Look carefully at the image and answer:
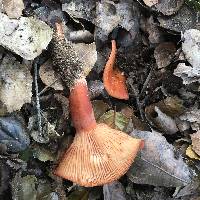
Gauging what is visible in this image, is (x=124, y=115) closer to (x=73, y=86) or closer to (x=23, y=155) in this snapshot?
(x=73, y=86)

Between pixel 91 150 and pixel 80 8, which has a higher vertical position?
pixel 80 8

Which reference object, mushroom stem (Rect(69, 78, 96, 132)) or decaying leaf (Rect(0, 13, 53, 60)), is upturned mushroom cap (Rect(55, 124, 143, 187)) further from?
decaying leaf (Rect(0, 13, 53, 60))


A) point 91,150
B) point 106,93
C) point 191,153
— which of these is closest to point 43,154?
point 91,150

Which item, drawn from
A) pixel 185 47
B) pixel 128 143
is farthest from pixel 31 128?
pixel 185 47

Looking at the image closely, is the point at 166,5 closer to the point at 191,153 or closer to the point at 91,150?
the point at 191,153

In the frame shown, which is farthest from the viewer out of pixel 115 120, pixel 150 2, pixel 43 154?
pixel 150 2

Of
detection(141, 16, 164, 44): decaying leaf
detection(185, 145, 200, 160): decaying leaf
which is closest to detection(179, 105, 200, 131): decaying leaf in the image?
detection(185, 145, 200, 160): decaying leaf
